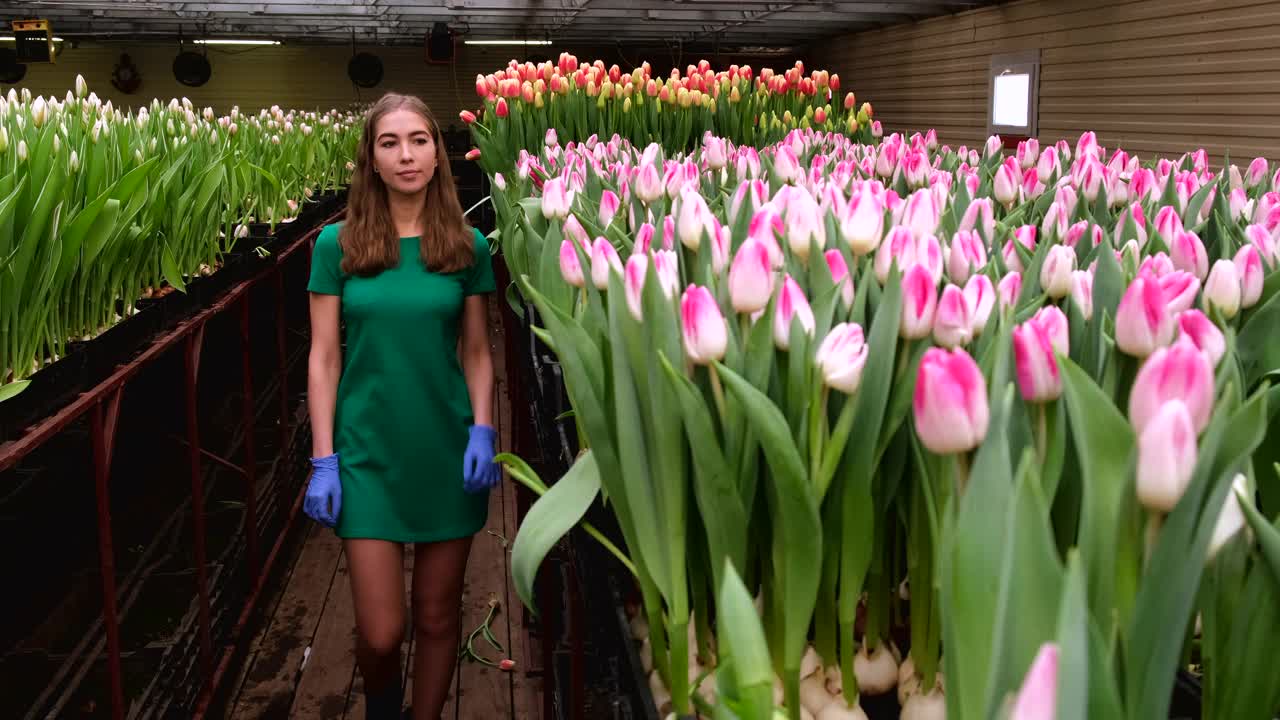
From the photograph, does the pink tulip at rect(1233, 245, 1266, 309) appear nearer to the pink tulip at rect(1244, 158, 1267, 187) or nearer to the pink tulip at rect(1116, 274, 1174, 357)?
the pink tulip at rect(1116, 274, 1174, 357)

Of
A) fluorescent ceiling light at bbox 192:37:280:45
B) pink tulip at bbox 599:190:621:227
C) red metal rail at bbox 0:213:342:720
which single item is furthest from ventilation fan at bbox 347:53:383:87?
pink tulip at bbox 599:190:621:227

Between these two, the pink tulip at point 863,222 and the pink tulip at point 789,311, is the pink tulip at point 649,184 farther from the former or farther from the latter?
the pink tulip at point 789,311

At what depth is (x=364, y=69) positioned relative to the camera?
19.4m

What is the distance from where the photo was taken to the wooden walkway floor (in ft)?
8.97

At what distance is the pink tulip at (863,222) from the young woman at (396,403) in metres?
1.29

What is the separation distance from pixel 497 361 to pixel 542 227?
490cm

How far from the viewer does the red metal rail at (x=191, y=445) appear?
1807 millimetres

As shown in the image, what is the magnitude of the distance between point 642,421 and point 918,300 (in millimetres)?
220

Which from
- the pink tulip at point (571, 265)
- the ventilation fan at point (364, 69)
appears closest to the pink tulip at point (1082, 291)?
the pink tulip at point (571, 265)

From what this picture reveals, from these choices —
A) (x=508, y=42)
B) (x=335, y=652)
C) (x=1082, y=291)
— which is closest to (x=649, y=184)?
(x=1082, y=291)

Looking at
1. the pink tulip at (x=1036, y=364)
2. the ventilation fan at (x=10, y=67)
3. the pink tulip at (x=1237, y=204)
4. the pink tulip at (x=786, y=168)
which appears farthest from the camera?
the ventilation fan at (x=10, y=67)

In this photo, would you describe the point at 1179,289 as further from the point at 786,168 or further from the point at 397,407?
the point at 397,407

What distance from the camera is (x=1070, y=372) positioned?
22.2 inches

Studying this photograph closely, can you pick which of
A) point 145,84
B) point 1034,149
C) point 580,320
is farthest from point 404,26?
point 580,320
